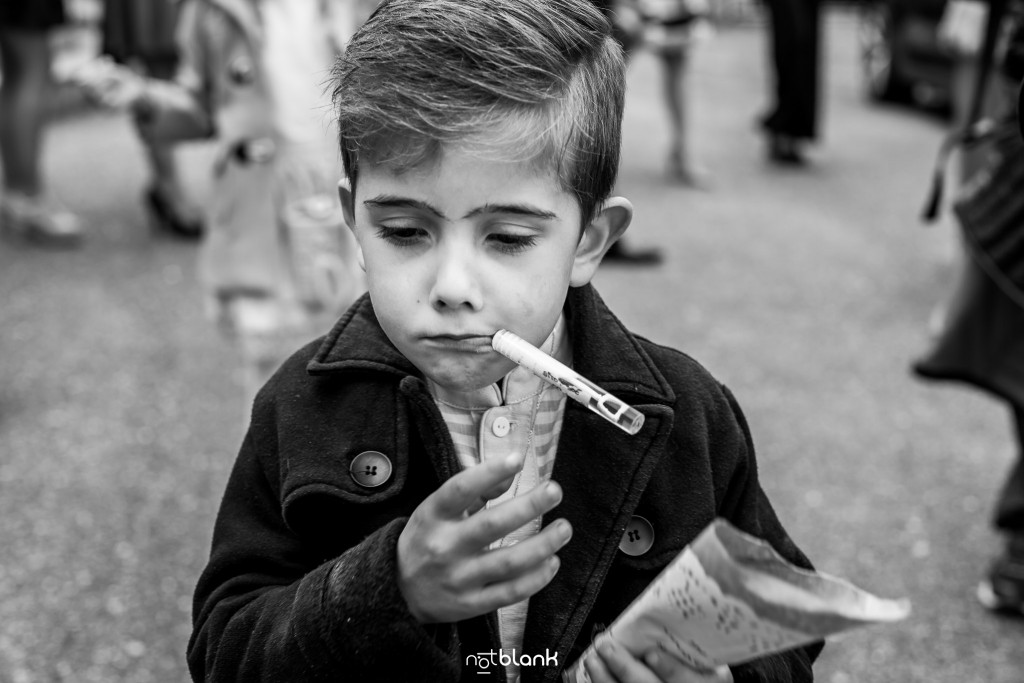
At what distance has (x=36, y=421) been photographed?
4004mm

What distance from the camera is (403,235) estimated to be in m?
1.29

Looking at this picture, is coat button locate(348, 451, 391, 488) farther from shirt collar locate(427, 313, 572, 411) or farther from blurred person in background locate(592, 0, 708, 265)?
blurred person in background locate(592, 0, 708, 265)

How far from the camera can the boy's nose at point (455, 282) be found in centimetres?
123

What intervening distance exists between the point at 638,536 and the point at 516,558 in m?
0.36

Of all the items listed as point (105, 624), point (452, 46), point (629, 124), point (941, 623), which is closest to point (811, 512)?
point (941, 623)

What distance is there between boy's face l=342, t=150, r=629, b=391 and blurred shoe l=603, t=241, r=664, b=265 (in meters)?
4.51

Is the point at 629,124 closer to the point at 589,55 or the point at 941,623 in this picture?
the point at 941,623

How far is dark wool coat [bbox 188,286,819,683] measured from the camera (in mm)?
1392

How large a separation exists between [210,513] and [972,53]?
329 cm

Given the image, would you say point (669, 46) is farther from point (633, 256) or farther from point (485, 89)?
point (485, 89)

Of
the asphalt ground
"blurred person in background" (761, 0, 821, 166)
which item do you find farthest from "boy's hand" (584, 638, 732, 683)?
"blurred person in background" (761, 0, 821, 166)

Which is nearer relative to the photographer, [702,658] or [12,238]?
[702,658]

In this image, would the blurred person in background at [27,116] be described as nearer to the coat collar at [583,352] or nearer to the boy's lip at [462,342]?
the coat collar at [583,352]

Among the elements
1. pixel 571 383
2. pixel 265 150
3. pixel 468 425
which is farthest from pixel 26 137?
pixel 571 383
